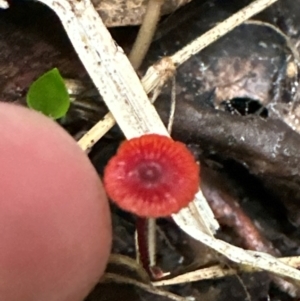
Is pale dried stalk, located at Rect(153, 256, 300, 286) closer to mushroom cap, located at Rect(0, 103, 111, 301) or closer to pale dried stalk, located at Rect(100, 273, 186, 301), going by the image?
pale dried stalk, located at Rect(100, 273, 186, 301)

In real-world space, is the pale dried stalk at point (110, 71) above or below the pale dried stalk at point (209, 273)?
above

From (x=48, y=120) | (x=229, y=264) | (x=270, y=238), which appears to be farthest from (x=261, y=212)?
(x=48, y=120)

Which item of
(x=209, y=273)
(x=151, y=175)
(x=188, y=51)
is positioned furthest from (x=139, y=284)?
(x=188, y=51)

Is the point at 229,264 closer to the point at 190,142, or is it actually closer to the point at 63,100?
the point at 190,142

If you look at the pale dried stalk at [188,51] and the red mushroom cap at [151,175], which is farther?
the pale dried stalk at [188,51]

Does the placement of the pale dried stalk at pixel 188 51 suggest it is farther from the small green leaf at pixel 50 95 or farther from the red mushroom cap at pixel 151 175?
the red mushroom cap at pixel 151 175

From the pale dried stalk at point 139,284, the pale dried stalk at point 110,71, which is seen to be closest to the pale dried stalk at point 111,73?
the pale dried stalk at point 110,71

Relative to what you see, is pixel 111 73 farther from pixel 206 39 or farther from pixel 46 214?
pixel 46 214
